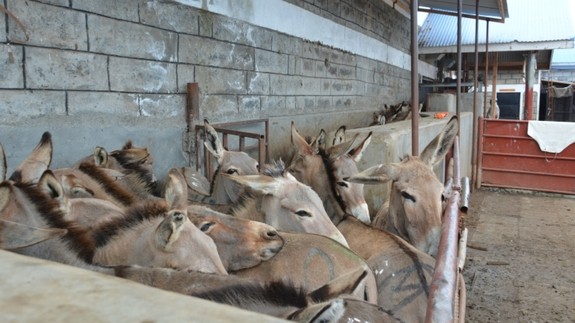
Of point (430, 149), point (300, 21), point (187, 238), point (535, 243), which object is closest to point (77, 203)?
point (187, 238)

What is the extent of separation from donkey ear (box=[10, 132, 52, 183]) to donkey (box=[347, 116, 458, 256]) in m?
2.29

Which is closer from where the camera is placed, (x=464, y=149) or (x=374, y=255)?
(x=374, y=255)

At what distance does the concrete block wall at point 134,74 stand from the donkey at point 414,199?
2.52 m

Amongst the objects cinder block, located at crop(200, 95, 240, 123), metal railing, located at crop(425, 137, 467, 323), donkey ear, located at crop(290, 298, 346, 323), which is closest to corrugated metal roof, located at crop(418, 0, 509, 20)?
cinder block, located at crop(200, 95, 240, 123)

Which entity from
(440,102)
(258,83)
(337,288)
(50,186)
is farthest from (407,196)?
(440,102)

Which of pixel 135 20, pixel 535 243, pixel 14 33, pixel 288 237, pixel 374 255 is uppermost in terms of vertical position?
pixel 135 20

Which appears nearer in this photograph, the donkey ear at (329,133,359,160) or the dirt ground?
the donkey ear at (329,133,359,160)

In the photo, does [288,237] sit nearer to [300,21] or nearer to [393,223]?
[393,223]

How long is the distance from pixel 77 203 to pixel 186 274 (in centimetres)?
129

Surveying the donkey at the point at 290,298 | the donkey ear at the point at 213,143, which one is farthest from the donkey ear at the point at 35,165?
the donkey at the point at 290,298

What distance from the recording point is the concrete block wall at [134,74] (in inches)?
148

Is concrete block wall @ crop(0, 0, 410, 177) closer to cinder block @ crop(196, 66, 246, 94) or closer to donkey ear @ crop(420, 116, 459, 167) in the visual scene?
cinder block @ crop(196, 66, 246, 94)

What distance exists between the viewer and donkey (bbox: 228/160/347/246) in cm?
322

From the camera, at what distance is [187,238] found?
7.59 feet
